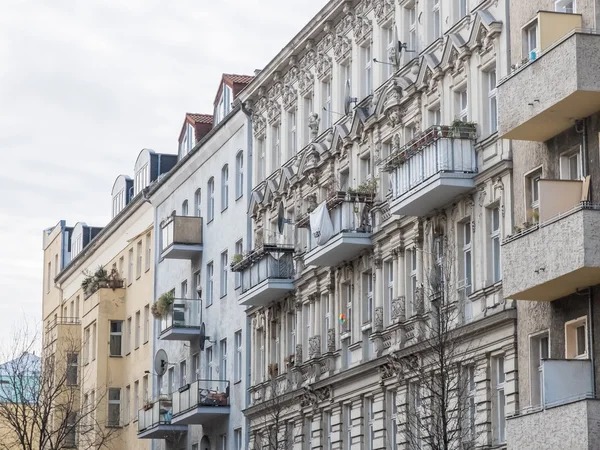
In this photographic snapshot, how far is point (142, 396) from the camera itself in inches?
2694

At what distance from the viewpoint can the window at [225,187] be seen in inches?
2250

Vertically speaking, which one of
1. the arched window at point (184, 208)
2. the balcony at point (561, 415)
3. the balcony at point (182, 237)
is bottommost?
the balcony at point (561, 415)

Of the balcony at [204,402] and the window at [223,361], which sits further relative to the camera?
the window at [223,361]

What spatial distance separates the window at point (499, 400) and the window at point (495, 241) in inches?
70.4

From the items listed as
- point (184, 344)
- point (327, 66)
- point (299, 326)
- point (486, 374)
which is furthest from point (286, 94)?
point (486, 374)

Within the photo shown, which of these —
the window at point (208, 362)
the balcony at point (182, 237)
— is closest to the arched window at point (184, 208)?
the balcony at point (182, 237)

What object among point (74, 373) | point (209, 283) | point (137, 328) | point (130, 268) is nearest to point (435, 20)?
point (209, 283)

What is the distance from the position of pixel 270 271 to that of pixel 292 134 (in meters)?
4.67

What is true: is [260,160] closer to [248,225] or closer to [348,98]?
[248,225]

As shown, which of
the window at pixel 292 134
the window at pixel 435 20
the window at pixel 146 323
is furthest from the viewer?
the window at pixel 146 323

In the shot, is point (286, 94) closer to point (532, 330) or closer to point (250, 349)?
point (250, 349)

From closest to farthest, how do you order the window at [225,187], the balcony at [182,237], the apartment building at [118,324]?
1. the window at [225,187]
2. the balcony at [182,237]
3. the apartment building at [118,324]

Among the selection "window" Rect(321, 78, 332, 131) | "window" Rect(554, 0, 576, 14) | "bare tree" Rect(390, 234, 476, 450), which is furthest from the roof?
"window" Rect(554, 0, 576, 14)

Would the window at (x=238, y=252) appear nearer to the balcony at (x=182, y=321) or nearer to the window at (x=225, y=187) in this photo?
the window at (x=225, y=187)
